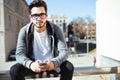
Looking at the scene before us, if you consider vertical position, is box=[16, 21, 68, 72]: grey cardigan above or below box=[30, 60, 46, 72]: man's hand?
above

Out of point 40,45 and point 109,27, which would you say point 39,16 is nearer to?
point 40,45

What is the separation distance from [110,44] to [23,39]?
450 cm

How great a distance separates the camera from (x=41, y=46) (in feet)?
3.31

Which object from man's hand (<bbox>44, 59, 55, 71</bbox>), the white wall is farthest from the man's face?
the white wall

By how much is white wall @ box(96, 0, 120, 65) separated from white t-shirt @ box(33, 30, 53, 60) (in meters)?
3.70

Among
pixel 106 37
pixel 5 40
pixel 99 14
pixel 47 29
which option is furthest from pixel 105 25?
pixel 5 40

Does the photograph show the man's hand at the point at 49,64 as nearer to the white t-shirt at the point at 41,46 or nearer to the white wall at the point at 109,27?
the white t-shirt at the point at 41,46

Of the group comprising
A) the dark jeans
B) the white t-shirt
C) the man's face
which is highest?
the man's face

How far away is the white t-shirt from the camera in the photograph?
3.31ft

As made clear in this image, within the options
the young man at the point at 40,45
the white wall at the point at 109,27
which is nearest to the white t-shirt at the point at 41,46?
the young man at the point at 40,45

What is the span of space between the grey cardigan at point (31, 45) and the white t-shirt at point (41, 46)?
0.8 inches

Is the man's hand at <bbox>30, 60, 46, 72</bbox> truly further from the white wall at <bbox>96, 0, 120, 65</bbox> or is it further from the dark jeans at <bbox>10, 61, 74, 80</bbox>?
the white wall at <bbox>96, 0, 120, 65</bbox>

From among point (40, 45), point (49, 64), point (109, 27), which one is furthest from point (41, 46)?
point (109, 27)

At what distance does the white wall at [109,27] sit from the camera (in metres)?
4.71
